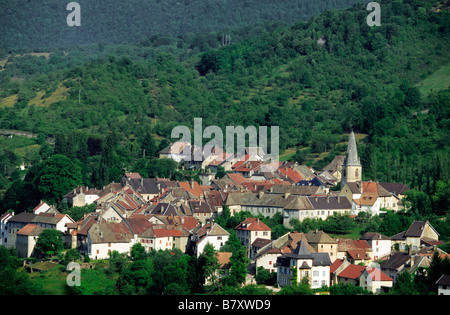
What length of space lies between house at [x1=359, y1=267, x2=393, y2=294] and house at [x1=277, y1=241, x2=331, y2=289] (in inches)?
102

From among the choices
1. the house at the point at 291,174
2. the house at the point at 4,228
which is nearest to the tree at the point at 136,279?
the house at the point at 4,228

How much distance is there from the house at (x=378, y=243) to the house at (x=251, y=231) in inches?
311

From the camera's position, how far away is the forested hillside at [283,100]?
90.5 metres

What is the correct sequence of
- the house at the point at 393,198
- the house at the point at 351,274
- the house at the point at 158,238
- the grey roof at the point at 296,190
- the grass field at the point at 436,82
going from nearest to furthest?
1. the house at the point at 351,274
2. the house at the point at 158,238
3. the grey roof at the point at 296,190
4. the house at the point at 393,198
5. the grass field at the point at 436,82

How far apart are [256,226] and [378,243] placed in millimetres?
9837

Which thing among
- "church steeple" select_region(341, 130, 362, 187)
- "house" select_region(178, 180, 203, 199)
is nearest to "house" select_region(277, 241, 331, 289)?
"house" select_region(178, 180, 203, 199)

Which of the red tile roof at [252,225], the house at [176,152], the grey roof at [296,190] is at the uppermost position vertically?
the house at [176,152]

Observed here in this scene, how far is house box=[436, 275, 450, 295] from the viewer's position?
174ft

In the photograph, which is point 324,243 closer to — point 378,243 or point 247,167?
point 378,243

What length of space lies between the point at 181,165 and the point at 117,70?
143 ft

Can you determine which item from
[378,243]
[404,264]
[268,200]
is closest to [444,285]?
[404,264]

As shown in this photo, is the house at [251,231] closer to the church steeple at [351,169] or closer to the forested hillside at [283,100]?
the church steeple at [351,169]

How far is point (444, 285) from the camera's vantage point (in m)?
53.0
